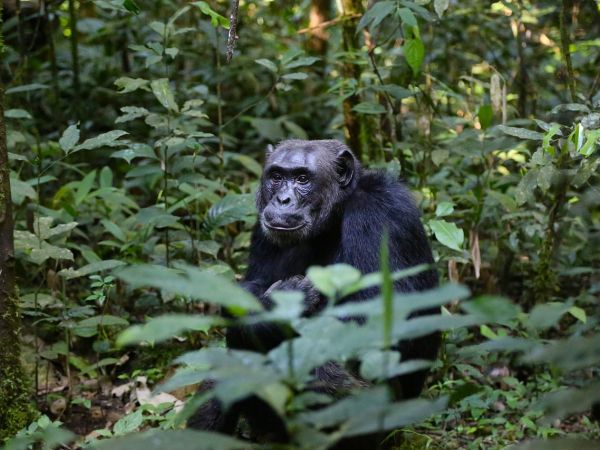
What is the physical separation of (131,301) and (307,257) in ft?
7.59

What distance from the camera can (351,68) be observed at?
26.5 ft

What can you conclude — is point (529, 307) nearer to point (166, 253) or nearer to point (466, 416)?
point (466, 416)

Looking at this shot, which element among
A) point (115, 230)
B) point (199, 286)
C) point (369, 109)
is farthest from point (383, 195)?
point (199, 286)

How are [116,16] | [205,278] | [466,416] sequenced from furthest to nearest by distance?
1. [116,16]
2. [466,416]
3. [205,278]

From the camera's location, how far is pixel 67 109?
10.1 meters

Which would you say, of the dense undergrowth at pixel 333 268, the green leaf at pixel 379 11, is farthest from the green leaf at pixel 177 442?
the green leaf at pixel 379 11

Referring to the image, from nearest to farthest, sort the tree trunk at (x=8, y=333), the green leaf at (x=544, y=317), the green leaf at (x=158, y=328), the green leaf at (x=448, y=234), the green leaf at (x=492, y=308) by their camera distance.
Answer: the green leaf at (x=158, y=328) → the green leaf at (x=492, y=308) → the green leaf at (x=544, y=317) → the tree trunk at (x=8, y=333) → the green leaf at (x=448, y=234)

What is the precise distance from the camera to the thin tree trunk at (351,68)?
7.87 meters

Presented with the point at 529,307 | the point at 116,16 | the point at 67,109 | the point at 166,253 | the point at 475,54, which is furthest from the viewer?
the point at 116,16

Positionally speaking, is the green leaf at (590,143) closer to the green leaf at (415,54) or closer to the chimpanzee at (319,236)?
the chimpanzee at (319,236)

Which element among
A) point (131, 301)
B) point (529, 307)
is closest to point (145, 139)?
point (131, 301)

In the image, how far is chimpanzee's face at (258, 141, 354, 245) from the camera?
17.3ft

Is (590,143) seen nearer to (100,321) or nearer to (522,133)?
(522,133)

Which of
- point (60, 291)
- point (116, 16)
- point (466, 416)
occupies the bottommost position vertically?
point (466, 416)
